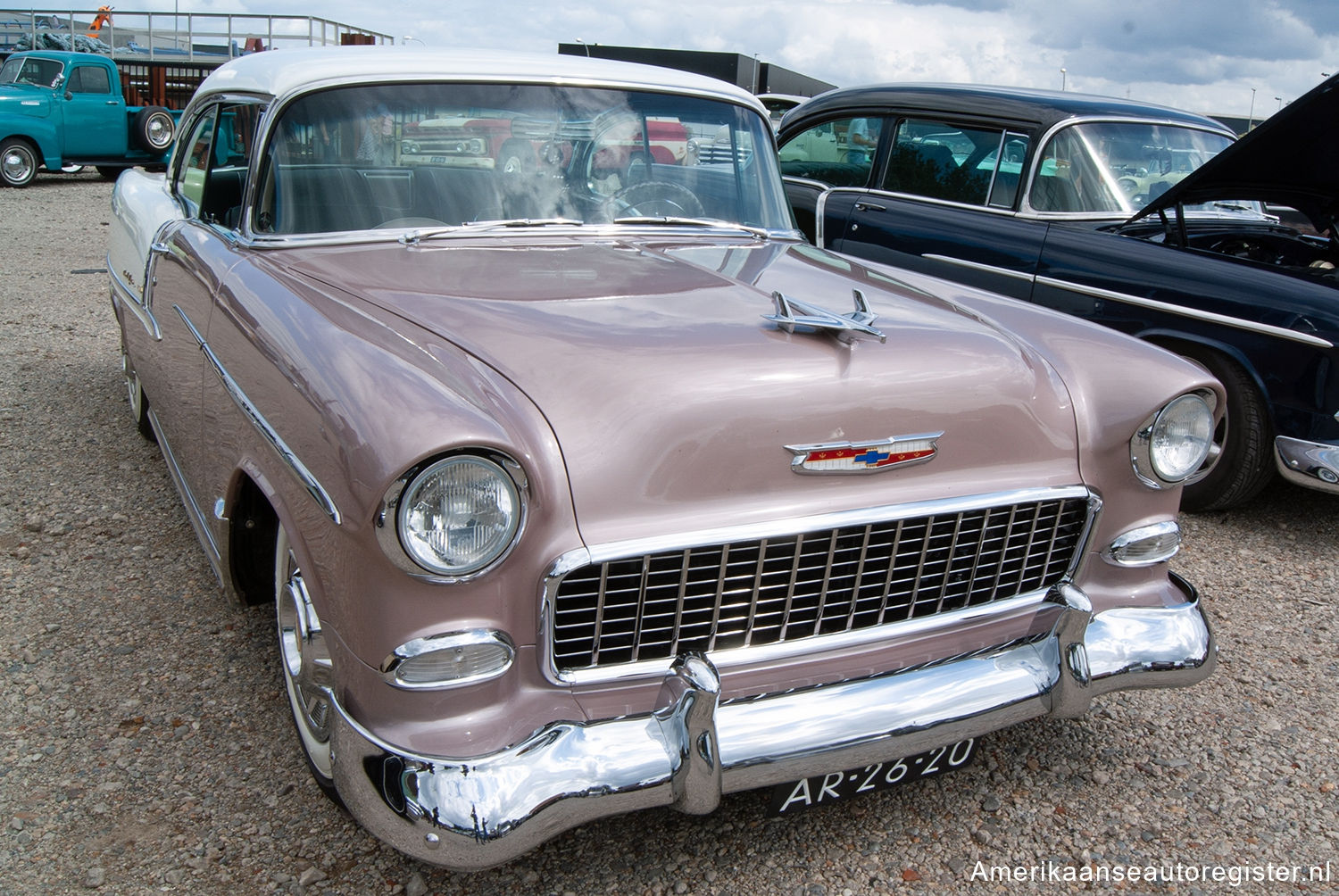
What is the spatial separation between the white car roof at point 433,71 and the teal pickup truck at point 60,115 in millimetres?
11187

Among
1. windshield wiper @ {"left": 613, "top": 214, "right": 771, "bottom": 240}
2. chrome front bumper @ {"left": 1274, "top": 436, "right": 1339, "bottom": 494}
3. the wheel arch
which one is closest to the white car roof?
windshield wiper @ {"left": 613, "top": 214, "right": 771, "bottom": 240}

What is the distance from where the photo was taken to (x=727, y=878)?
2115 mm

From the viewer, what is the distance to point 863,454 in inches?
76.7

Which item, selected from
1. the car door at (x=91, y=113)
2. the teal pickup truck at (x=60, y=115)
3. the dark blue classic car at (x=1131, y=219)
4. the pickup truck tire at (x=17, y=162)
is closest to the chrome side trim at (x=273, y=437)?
the dark blue classic car at (x=1131, y=219)

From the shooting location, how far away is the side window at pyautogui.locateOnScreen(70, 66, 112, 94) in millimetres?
13441

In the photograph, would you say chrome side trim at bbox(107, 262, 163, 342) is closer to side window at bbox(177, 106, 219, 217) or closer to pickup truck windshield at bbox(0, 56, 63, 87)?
side window at bbox(177, 106, 219, 217)

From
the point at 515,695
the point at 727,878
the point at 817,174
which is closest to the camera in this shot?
the point at 515,695

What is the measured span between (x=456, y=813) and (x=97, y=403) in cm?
410

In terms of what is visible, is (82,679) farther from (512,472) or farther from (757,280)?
(757,280)

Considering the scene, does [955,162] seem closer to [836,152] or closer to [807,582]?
[836,152]

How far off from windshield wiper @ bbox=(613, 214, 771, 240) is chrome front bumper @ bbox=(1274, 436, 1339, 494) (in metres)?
2.16

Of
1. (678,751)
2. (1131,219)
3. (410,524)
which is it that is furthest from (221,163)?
(1131,219)

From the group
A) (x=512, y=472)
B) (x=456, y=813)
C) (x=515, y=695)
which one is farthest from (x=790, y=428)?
(x=456, y=813)

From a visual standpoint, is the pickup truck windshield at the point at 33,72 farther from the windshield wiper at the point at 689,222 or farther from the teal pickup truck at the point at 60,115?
the windshield wiper at the point at 689,222
